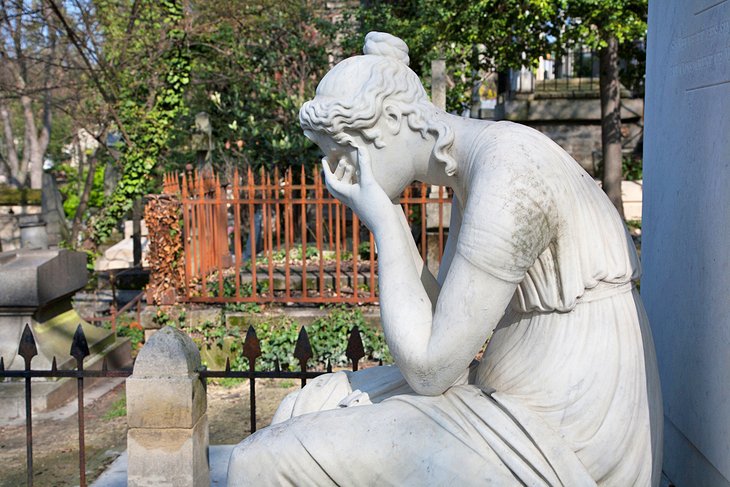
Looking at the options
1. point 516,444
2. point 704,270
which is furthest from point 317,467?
point 704,270

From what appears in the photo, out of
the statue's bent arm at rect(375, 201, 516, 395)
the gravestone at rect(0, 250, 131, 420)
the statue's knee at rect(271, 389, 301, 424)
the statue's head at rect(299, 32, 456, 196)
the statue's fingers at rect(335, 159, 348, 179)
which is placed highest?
the statue's head at rect(299, 32, 456, 196)

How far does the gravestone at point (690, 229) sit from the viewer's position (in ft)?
7.11

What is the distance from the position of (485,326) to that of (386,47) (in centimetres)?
88

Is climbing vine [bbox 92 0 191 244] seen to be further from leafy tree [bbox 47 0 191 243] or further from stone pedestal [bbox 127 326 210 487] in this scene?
stone pedestal [bbox 127 326 210 487]

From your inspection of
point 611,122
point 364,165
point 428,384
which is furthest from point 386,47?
point 611,122

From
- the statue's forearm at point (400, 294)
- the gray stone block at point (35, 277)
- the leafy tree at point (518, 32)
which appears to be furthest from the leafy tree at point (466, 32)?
the statue's forearm at point (400, 294)

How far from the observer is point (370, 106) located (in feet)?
6.92

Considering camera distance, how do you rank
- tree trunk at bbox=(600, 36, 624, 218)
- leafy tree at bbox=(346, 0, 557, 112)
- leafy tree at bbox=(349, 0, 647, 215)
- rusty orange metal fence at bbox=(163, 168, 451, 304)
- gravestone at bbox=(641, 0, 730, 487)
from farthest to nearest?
1. tree trunk at bbox=(600, 36, 624, 218)
2. leafy tree at bbox=(346, 0, 557, 112)
3. leafy tree at bbox=(349, 0, 647, 215)
4. rusty orange metal fence at bbox=(163, 168, 451, 304)
5. gravestone at bbox=(641, 0, 730, 487)

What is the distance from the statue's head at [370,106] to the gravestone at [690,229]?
78 centimetres

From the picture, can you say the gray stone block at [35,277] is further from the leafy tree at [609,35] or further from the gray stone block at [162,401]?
the leafy tree at [609,35]

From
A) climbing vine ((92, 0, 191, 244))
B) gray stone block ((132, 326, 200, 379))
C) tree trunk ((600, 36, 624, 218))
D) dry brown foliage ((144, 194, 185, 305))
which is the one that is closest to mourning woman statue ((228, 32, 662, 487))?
gray stone block ((132, 326, 200, 379))

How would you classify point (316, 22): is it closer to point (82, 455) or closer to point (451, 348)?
point (82, 455)

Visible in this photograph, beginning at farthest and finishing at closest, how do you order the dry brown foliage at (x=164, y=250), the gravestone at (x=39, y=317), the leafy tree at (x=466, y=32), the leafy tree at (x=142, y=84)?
the leafy tree at (x=142, y=84), the leafy tree at (x=466, y=32), the dry brown foliage at (x=164, y=250), the gravestone at (x=39, y=317)

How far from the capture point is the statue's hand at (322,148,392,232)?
7.18ft
